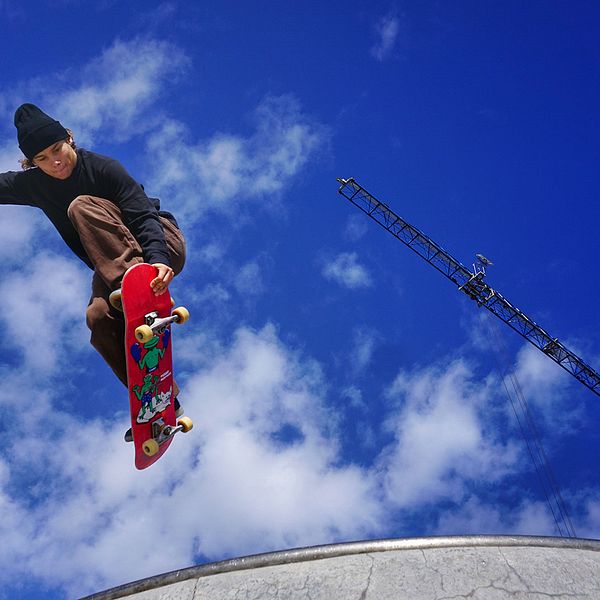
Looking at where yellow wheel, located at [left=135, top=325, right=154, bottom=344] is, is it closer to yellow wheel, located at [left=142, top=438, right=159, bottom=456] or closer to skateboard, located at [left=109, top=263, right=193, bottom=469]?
skateboard, located at [left=109, top=263, right=193, bottom=469]

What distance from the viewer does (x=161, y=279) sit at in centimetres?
582

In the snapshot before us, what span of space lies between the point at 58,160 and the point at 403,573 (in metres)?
5.16

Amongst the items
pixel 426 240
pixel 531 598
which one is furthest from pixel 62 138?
pixel 426 240

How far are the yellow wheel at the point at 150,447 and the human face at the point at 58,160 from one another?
283cm

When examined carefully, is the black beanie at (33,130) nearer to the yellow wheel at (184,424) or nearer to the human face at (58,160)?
the human face at (58,160)

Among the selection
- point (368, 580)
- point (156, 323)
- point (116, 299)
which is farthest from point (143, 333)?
point (368, 580)

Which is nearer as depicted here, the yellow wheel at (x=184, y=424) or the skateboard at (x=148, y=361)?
the skateboard at (x=148, y=361)

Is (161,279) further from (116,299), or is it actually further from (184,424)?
(184,424)

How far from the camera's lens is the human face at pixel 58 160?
602cm

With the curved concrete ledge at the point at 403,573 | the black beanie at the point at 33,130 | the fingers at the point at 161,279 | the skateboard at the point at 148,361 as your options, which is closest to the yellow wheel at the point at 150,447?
the skateboard at the point at 148,361

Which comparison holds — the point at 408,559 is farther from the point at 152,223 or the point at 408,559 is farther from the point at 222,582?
the point at 152,223

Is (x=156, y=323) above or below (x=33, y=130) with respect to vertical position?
below

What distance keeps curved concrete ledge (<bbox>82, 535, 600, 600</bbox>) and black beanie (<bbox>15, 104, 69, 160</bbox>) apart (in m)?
4.41

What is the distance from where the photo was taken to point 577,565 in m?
5.51
